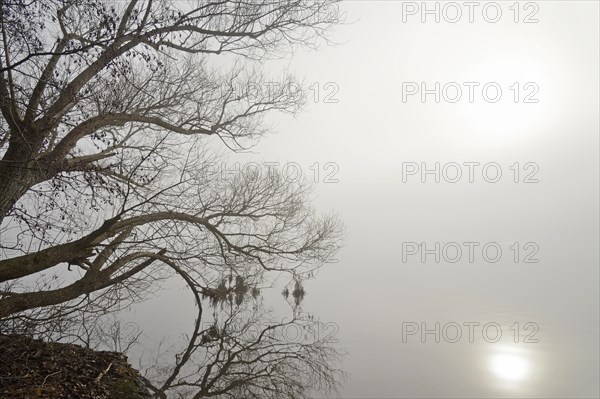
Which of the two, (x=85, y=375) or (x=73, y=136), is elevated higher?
(x=73, y=136)

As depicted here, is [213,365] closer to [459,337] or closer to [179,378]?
[179,378]

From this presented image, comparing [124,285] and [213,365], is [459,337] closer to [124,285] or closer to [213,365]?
[213,365]

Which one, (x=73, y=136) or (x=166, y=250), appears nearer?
(x=73, y=136)

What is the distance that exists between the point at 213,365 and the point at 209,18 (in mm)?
5401

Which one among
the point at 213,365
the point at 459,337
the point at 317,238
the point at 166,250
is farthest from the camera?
the point at 459,337

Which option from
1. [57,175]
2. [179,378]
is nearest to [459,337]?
[179,378]

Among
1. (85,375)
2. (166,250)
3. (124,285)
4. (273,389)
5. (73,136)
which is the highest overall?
(73,136)

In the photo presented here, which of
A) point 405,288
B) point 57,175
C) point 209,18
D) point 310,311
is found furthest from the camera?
point 405,288

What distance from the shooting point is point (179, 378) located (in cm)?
736

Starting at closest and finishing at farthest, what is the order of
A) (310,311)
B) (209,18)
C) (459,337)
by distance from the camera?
(209,18), (459,337), (310,311)

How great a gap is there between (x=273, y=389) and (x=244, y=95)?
188 inches

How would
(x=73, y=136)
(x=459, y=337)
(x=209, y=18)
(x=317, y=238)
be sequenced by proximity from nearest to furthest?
1. (x=73, y=136)
2. (x=209, y=18)
3. (x=317, y=238)
4. (x=459, y=337)

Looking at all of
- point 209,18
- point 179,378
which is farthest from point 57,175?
point 179,378

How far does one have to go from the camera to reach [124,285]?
6.18 metres
